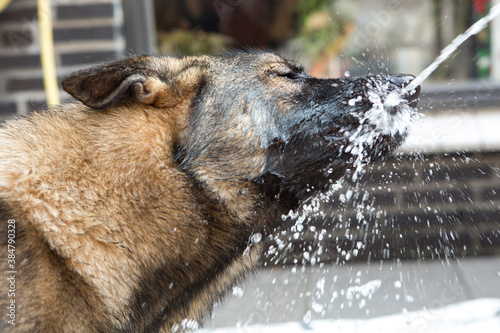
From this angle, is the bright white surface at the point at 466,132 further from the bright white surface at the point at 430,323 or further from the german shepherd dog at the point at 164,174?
the german shepherd dog at the point at 164,174

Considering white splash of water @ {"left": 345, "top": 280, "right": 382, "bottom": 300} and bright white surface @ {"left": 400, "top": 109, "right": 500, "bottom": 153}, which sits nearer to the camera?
white splash of water @ {"left": 345, "top": 280, "right": 382, "bottom": 300}

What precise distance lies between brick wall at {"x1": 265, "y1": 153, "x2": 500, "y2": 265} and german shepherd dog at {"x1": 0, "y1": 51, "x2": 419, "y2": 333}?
2829mm

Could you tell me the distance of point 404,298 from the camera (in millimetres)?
4203

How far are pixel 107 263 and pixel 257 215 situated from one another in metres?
0.65

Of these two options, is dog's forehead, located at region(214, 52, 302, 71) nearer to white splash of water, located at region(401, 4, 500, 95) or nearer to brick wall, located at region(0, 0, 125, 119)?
white splash of water, located at region(401, 4, 500, 95)

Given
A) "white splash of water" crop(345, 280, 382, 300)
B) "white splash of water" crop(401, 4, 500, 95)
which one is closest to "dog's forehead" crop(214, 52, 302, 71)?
"white splash of water" crop(345, 280, 382, 300)

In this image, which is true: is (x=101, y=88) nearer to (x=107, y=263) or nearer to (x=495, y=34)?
(x=107, y=263)

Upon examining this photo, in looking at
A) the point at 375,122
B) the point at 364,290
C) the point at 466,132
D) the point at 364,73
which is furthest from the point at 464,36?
the point at 375,122

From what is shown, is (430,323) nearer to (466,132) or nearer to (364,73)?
(364,73)

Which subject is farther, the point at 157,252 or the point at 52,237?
the point at 157,252

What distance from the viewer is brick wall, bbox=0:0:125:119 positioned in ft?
16.2

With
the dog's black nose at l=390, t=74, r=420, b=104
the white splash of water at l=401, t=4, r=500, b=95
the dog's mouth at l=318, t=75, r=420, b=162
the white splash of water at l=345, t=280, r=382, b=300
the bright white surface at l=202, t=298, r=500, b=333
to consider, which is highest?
the white splash of water at l=401, t=4, r=500, b=95

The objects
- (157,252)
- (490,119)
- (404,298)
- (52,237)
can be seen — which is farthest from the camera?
(490,119)

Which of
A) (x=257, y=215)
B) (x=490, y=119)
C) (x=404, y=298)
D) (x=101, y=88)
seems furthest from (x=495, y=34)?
(x=101, y=88)
